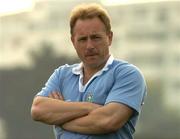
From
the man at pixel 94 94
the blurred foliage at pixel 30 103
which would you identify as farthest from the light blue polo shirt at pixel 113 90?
the blurred foliage at pixel 30 103

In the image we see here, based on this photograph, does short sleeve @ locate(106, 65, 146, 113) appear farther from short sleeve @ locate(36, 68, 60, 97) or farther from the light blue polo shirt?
short sleeve @ locate(36, 68, 60, 97)

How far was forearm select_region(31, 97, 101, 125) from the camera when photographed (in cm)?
186

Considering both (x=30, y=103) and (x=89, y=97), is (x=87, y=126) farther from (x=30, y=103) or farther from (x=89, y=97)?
(x=30, y=103)

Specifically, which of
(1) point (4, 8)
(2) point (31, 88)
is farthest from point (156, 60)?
(1) point (4, 8)

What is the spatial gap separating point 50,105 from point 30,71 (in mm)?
1913

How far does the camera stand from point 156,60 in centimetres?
357

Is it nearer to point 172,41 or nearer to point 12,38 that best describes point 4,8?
point 12,38

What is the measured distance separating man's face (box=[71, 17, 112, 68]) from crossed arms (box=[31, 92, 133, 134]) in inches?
7.3

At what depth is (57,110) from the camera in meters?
1.91

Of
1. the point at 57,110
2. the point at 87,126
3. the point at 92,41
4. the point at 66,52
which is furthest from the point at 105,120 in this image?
the point at 66,52

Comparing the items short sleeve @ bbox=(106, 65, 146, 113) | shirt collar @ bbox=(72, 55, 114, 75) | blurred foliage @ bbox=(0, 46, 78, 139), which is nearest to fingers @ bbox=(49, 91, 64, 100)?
shirt collar @ bbox=(72, 55, 114, 75)

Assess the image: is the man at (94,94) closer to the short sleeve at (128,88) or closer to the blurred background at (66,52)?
the short sleeve at (128,88)

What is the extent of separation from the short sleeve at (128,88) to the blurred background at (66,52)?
166 cm

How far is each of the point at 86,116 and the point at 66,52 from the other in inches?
74.9
